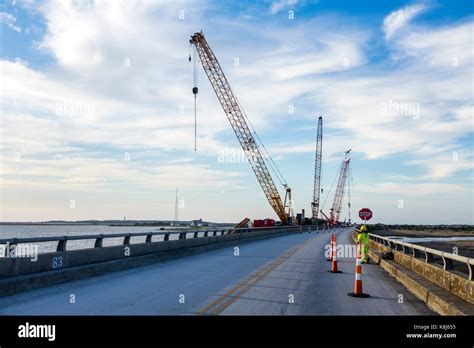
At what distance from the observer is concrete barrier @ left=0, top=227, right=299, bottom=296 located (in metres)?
11.1

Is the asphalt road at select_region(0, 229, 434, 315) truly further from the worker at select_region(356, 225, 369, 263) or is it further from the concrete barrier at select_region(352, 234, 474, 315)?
the worker at select_region(356, 225, 369, 263)

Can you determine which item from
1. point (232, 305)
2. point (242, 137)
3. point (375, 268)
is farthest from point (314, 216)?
point (232, 305)

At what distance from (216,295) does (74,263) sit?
4.70 meters

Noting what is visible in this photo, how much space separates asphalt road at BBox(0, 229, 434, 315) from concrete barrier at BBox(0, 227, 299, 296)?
0.99ft

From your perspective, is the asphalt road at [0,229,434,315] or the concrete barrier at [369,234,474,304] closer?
the asphalt road at [0,229,434,315]

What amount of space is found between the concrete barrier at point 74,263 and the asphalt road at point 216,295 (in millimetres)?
300

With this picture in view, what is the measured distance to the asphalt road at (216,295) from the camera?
31.4ft
